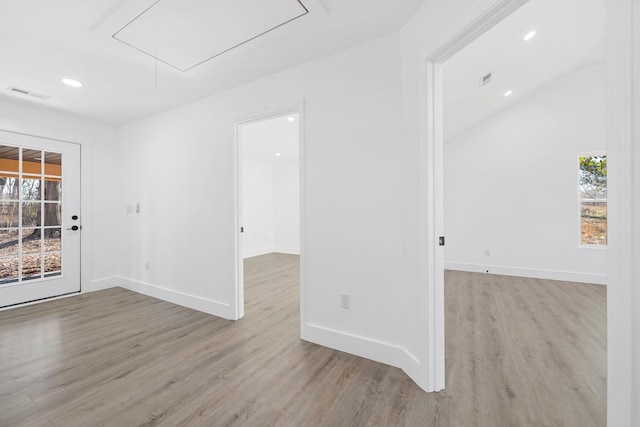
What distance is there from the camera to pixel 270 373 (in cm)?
191

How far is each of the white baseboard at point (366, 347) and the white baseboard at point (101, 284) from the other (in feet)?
11.5

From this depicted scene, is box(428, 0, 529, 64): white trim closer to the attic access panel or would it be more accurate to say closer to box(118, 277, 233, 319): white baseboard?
the attic access panel

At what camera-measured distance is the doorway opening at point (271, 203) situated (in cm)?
514

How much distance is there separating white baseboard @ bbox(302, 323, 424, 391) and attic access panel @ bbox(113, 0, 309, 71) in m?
2.44

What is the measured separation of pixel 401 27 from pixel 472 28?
709mm

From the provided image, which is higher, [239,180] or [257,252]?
[239,180]

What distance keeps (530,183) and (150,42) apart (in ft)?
18.6

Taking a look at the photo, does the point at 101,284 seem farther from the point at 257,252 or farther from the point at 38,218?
the point at 257,252

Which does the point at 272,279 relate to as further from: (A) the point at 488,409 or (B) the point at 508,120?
(B) the point at 508,120

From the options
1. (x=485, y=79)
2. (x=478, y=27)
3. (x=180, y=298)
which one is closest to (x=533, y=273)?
(x=485, y=79)

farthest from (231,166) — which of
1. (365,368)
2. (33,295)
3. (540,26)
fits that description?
(540,26)

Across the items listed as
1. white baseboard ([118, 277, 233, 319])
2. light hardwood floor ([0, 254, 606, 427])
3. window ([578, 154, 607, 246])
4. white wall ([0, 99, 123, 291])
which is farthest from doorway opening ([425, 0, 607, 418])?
white wall ([0, 99, 123, 291])

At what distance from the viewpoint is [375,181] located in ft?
6.79

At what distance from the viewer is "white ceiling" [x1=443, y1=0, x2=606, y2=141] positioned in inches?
100
